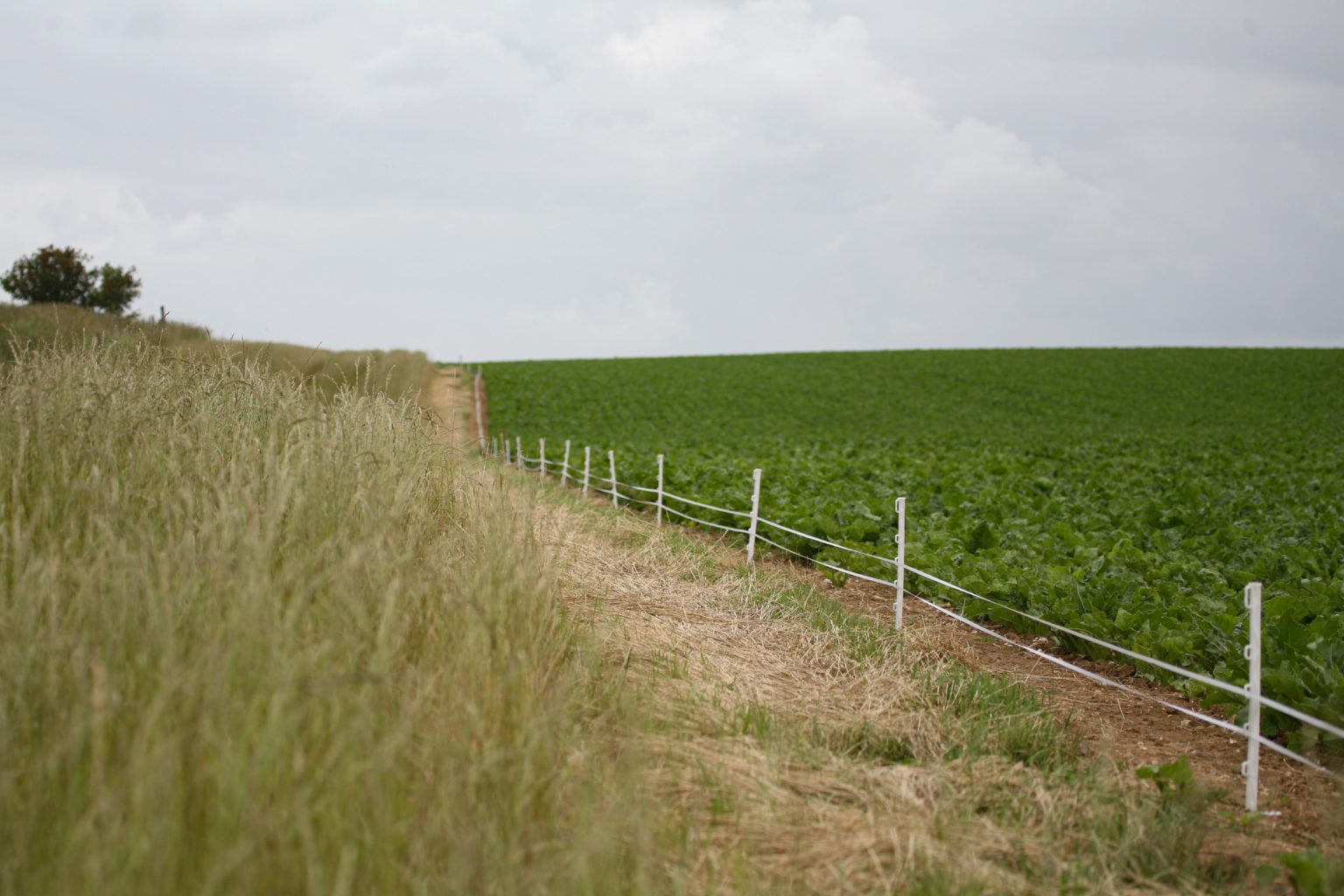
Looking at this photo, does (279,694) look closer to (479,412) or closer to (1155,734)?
(1155,734)

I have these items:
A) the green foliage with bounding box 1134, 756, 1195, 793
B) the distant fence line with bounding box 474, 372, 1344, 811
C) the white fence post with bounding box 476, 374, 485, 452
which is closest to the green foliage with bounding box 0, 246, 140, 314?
the white fence post with bounding box 476, 374, 485, 452

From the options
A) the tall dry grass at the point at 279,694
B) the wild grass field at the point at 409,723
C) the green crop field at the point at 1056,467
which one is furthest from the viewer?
the green crop field at the point at 1056,467

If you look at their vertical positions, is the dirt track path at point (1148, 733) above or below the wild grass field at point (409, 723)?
below

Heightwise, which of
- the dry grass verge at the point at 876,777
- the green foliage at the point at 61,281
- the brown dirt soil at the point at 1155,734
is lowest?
the brown dirt soil at the point at 1155,734

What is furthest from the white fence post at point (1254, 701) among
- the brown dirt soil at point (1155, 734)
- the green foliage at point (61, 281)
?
the green foliage at point (61, 281)

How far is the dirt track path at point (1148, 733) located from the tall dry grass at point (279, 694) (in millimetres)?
2140

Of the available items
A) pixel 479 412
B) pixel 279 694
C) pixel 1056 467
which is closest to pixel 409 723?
pixel 279 694

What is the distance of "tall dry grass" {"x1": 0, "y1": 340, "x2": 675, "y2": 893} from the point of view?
8.42 ft

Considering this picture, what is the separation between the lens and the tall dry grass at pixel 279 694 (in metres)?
2.57

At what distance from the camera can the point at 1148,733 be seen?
5598 millimetres

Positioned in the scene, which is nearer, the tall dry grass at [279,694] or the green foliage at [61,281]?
the tall dry grass at [279,694]

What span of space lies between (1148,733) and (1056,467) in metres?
15.0

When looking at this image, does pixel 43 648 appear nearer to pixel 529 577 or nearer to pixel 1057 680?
pixel 529 577

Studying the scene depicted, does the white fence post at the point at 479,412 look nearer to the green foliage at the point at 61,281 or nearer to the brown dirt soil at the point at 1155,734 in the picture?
the green foliage at the point at 61,281
